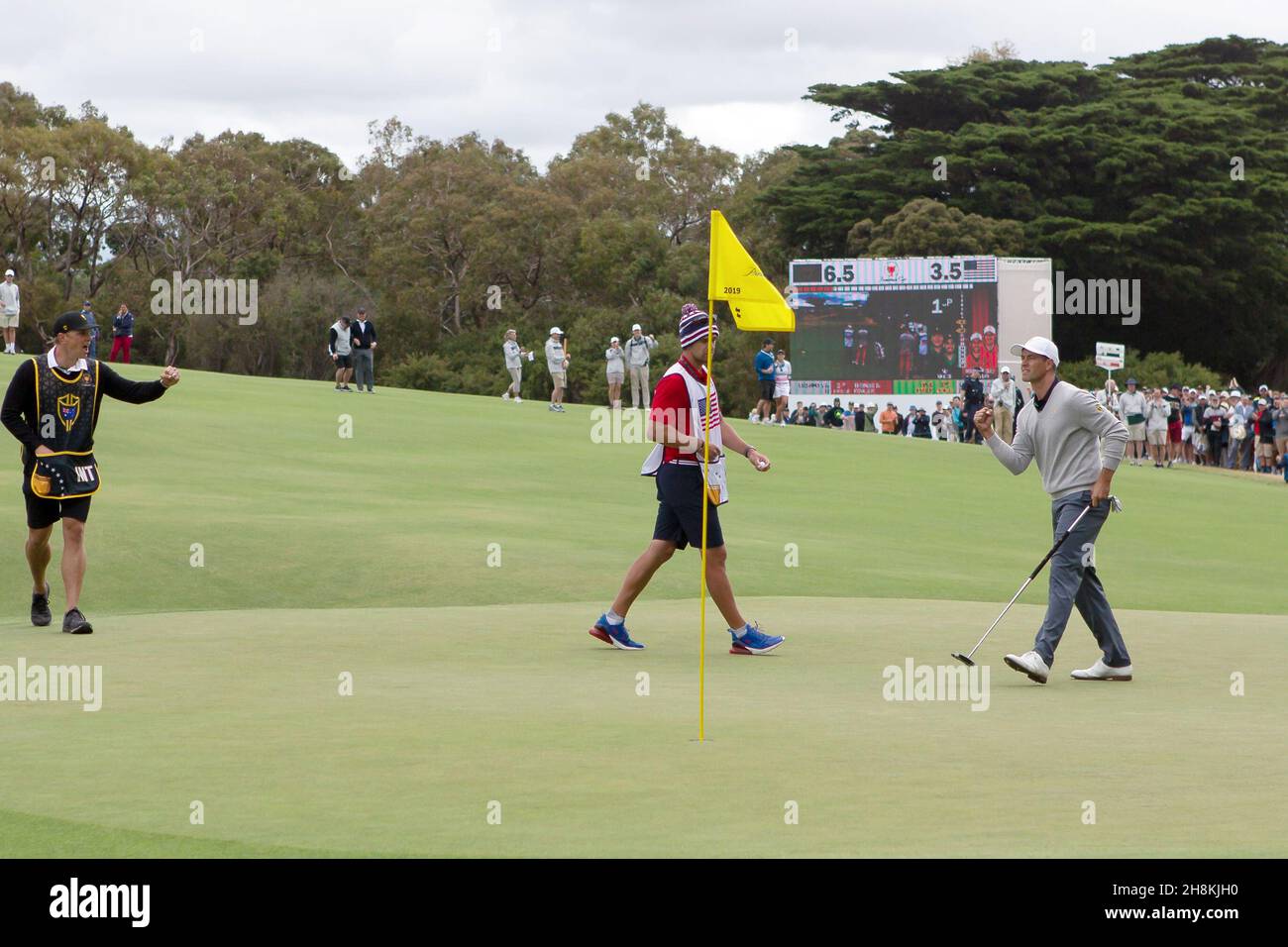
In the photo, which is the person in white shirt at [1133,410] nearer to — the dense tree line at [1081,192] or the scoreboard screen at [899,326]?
the scoreboard screen at [899,326]

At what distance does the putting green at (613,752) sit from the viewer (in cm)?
613

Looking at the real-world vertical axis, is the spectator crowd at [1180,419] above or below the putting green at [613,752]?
above

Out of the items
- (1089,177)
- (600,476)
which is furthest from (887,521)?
(1089,177)

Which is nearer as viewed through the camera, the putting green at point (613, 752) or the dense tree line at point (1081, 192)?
the putting green at point (613, 752)

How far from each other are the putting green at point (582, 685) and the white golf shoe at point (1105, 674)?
0.19 m

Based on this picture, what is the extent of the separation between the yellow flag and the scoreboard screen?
45874 mm

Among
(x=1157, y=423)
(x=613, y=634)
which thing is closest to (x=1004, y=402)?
(x=1157, y=423)

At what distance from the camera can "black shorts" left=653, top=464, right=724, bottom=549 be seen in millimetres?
11430

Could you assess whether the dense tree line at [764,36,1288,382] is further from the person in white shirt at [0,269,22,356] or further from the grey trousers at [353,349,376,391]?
the person in white shirt at [0,269,22,356]

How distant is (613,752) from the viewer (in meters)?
7.83

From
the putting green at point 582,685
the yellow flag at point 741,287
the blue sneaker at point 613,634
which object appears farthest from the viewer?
the blue sneaker at point 613,634

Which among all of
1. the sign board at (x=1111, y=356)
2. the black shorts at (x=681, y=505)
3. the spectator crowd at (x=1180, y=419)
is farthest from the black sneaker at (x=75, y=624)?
the sign board at (x=1111, y=356)
